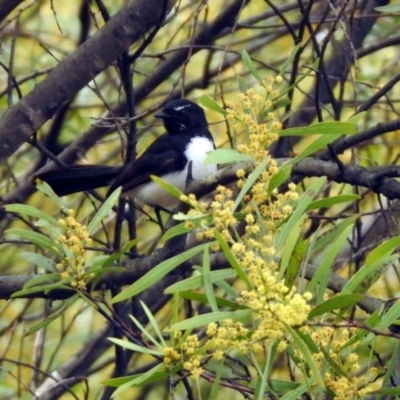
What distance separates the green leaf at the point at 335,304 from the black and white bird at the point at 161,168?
2.51m

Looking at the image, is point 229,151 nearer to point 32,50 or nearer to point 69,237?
point 69,237

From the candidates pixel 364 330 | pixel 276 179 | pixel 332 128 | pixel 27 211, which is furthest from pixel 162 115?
pixel 364 330

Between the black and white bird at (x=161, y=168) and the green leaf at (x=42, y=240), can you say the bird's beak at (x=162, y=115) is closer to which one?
the black and white bird at (x=161, y=168)

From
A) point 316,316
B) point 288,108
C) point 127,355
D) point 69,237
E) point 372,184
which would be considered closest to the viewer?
point 316,316

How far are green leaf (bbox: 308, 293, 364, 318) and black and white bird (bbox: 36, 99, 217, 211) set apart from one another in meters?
2.51

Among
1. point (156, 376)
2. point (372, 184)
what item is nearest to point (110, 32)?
point (372, 184)

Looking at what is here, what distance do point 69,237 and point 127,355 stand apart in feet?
6.47

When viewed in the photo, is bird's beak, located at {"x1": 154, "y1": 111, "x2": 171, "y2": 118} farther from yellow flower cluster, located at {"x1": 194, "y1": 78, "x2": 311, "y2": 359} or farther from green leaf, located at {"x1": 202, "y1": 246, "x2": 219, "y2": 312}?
green leaf, located at {"x1": 202, "y1": 246, "x2": 219, "y2": 312}

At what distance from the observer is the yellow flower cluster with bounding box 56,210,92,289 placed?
1970 millimetres

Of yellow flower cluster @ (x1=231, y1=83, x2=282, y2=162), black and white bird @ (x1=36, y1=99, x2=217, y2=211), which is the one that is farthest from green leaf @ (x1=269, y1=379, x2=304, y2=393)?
black and white bird @ (x1=36, y1=99, x2=217, y2=211)

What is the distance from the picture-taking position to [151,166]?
445cm

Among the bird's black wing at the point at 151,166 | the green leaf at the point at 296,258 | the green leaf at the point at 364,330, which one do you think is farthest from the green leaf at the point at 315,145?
the bird's black wing at the point at 151,166

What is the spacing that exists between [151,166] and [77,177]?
0.36m

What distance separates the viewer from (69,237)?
2002mm
